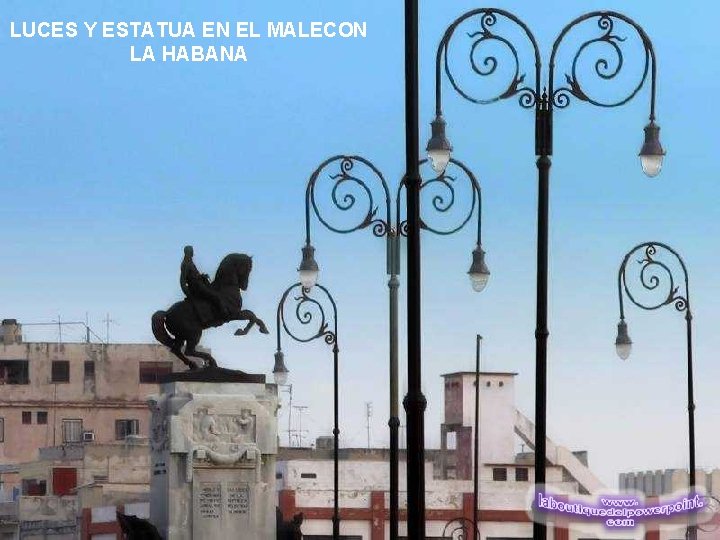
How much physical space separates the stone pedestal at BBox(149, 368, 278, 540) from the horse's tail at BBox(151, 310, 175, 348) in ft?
2.17

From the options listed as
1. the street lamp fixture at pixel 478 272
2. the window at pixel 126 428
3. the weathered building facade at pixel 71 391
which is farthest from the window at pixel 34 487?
the street lamp fixture at pixel 478 272

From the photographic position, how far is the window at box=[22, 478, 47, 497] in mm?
94438

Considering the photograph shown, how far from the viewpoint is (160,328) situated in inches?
1569

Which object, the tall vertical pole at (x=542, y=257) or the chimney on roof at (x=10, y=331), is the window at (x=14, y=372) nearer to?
the chimney on roof at (x=10, y=331)

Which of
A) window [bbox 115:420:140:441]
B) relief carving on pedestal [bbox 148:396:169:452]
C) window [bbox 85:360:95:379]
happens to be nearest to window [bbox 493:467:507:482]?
window [bbox 115:420:140:441]

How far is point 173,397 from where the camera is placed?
131 ft

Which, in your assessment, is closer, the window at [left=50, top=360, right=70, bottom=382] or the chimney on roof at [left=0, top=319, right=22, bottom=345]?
the window at [left=50, top=360, right=70, bottom=382]

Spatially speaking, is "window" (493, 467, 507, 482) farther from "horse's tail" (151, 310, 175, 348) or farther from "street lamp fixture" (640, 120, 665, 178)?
"street lamp fixture" (640, 120, 665, 178)

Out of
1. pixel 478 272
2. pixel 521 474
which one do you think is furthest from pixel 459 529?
pixel 478 272

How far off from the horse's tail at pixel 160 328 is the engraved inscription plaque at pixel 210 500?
89.0 inches

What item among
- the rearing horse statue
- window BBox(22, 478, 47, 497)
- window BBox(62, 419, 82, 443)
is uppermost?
the rearing horse statue

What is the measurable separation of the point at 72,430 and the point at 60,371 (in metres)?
2.55

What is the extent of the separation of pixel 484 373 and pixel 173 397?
53872mm

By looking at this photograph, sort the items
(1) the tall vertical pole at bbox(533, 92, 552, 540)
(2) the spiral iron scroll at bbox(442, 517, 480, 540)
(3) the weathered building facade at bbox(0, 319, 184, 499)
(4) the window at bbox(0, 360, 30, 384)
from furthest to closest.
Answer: (3) the weathered building facade at bbox(0, 319, 184, 499) < (4) the window at bbox(0, 360, 30, 384) < (2) the spiral iron scroll at bbox(442, 517, 480, 540) < (1) the tall vertical pole at bbox(533, 92, 552, 540)
